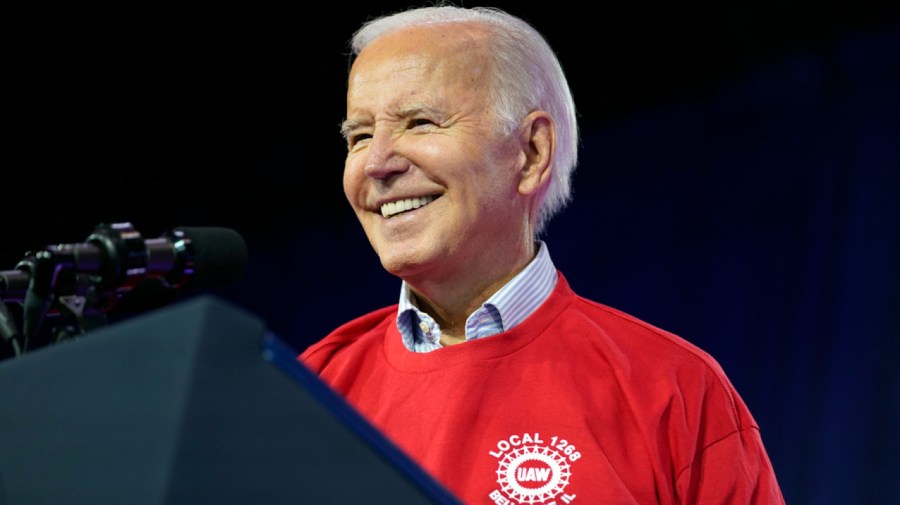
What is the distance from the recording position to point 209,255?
103 centimetres

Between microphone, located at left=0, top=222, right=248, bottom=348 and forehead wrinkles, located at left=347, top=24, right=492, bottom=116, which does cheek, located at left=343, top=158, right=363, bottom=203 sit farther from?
microphone, located at left=0, top=222, right=248, bottom=348

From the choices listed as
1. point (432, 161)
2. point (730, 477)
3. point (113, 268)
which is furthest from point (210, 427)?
point (432, 161)

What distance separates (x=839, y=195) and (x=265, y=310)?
2.12 m

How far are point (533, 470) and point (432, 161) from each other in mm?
537

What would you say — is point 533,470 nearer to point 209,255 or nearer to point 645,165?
point 209,255

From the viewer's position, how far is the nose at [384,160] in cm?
166

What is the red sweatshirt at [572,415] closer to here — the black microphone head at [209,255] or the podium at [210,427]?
the black microphone head at [209,255]

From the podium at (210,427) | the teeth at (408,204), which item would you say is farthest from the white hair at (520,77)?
the podium at (210,427)

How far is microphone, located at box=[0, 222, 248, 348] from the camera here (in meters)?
0.94

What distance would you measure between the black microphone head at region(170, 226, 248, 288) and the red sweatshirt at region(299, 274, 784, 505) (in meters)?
0.41

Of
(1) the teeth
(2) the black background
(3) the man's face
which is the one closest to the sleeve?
(3) the man's face

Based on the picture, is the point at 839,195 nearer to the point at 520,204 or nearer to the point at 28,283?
the point at 520,204

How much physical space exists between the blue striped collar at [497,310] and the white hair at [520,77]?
0.19 meters

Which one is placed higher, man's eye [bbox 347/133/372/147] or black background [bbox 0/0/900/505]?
man's eye [bbox 347/133/372/147]
